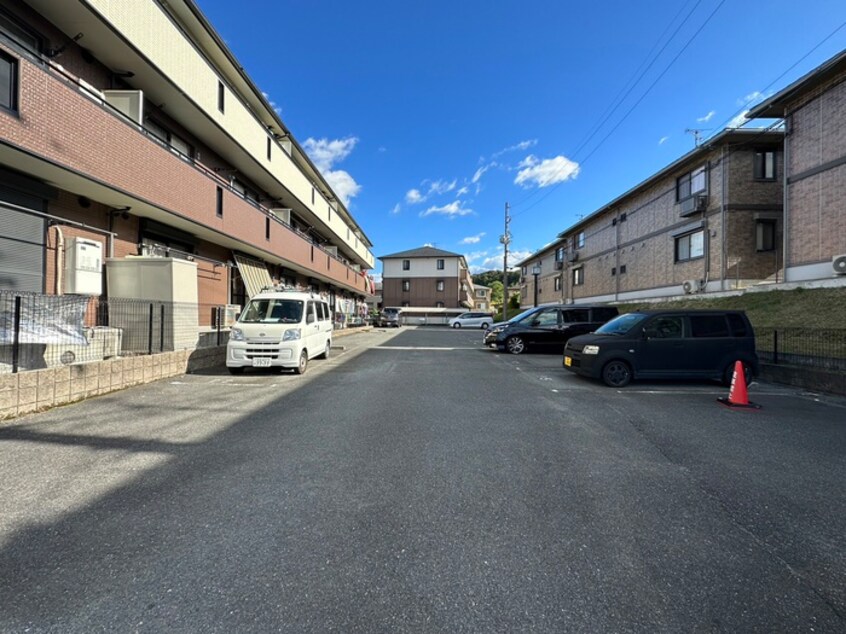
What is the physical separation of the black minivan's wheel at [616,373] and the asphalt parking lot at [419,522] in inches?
86.9

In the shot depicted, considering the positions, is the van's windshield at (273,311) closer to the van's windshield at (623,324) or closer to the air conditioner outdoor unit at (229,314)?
the air conditioner outdoor unit at (229,314)

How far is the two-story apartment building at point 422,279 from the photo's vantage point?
175 feet

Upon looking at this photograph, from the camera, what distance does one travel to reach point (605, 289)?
90.9 feet

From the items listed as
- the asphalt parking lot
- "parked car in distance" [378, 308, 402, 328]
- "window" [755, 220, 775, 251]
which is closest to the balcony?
the asphalt parking lot

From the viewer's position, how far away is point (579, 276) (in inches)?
1272

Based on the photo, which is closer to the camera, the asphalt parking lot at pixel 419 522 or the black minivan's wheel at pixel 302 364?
the asphalt parking lot at pixel 419 522

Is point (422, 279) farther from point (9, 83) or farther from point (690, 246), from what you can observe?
point (9, 83)

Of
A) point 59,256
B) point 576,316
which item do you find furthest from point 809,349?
point 59,256

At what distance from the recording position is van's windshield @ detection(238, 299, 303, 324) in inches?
370

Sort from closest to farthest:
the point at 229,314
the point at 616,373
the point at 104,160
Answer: the point at 104,160
the point at 616,373
the point at 229,314

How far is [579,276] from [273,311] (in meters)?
28.3

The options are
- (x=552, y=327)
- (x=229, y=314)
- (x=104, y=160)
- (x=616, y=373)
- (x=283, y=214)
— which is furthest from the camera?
(x=283, y=214)

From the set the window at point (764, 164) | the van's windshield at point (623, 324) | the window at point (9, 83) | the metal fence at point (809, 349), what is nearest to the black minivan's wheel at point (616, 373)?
the van's windshield at point (623, 324)

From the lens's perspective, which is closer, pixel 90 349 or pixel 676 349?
pixel 90 349
